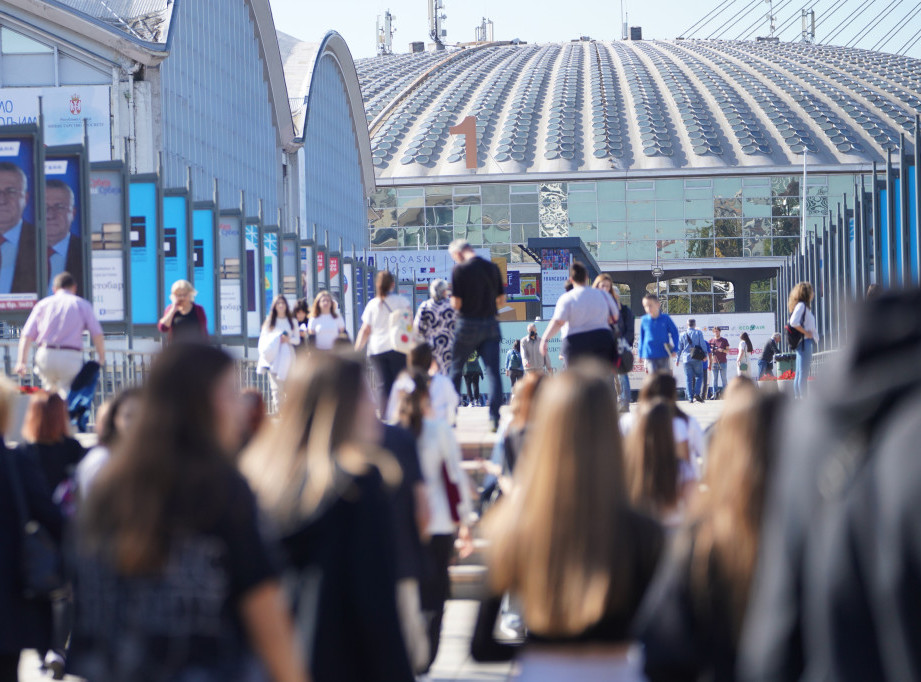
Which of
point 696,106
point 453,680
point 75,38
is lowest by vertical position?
point 453,680

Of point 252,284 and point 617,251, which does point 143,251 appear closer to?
point 252,284

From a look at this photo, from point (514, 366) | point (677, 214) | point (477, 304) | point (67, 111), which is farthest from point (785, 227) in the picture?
point (477, 304)

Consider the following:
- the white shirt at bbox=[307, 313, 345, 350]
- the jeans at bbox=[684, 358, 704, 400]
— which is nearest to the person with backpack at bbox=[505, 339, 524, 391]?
the jeans at bbox=[684, 358, 704, 400]

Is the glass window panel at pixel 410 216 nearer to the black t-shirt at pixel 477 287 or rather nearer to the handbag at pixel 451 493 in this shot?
the black t-shirt at pixel 477 287

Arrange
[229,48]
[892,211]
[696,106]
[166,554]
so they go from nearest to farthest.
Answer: [166,554], [892,211], [229,48], [696,106]

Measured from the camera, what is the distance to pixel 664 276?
2618 inches

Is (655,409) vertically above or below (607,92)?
below

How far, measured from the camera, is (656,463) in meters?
4.38

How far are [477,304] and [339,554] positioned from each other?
27.4 ft

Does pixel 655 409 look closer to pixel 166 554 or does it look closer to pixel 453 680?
pixel 166 554

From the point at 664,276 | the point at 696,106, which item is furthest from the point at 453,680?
the point at 696,106

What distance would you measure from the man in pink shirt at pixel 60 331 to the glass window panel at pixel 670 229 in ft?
180

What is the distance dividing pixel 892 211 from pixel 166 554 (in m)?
20.0

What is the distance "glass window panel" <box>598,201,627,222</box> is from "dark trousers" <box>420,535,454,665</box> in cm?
5939
